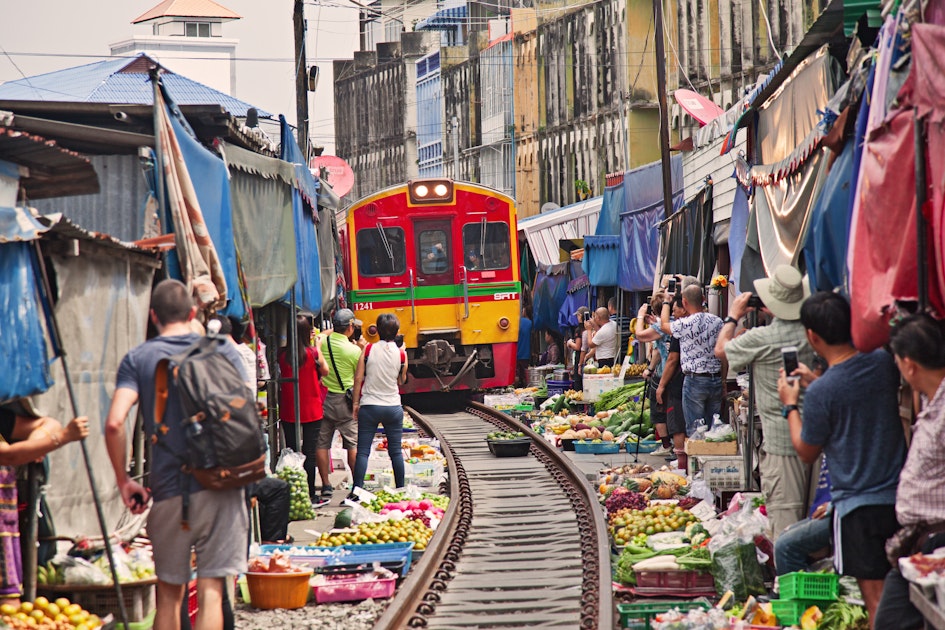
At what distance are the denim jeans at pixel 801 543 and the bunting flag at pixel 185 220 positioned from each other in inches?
141

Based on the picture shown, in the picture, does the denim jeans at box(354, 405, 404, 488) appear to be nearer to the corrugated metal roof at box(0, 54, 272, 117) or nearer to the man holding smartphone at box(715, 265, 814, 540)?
the corrugated metal roof at box(0, 54, 272, 117)

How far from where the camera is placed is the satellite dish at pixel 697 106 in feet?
65.2

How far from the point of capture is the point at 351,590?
823 cm

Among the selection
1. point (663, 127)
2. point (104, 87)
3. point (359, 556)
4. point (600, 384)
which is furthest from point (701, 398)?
point (663, 127)

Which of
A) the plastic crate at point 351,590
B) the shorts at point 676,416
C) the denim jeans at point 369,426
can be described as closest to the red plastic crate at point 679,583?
the plastic crate at point 351,590

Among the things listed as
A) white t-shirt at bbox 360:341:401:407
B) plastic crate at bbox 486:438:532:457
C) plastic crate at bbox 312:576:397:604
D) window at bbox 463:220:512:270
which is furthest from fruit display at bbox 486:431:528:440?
plastic crate at bbox 312:576:397:604

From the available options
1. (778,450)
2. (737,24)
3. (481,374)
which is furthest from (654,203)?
(778,450)

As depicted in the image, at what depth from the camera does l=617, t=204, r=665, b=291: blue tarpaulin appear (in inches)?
823

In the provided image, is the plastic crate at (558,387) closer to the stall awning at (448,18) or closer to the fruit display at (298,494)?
the fruit display at (298,494)

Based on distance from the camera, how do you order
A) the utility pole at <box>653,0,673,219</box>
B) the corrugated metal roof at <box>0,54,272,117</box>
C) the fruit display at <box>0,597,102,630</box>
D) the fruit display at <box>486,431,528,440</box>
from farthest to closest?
the utility pole at <box>653,0,673,219</box>
the fruit display at <box>486,431,528,440</box>
the corrugated metal roof at <box>0,54,272,117</box>
the fruit display at <box>0,597,102,630</box>

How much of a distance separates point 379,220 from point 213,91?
31.0 feet

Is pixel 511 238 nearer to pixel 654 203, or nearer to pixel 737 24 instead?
pixel 654 203

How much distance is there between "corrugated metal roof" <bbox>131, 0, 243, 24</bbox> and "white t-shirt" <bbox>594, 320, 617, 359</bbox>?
5231 centimetres

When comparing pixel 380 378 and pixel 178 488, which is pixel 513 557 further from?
pixel 178 488
